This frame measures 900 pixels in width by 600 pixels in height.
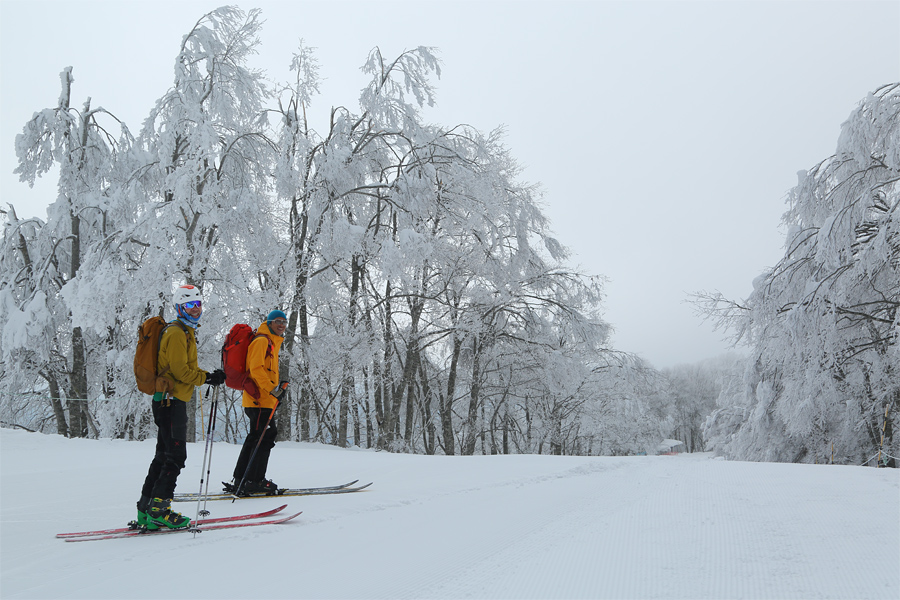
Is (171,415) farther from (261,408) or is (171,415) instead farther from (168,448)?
(261,408)

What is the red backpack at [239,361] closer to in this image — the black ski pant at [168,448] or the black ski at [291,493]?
the black ski at [291,493]

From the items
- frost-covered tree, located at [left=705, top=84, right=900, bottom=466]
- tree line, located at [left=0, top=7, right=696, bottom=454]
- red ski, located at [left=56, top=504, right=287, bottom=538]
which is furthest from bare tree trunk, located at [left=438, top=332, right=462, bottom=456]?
red ski, located at [left=56, top=504, right=287, bottom=538]

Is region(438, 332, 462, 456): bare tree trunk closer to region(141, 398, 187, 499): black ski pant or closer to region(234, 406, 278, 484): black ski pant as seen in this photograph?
region(234, 406, 278, 484): black ski pant

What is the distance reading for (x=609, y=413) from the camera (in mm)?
28438

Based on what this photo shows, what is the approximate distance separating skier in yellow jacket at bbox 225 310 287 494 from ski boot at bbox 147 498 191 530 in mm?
1173

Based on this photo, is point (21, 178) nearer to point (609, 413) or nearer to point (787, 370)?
point (787, 370)

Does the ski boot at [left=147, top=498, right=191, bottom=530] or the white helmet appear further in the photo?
the white helmet

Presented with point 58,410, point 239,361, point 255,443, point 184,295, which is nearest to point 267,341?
point 239,361

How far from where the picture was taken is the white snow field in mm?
2537

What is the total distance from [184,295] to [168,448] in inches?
42.0

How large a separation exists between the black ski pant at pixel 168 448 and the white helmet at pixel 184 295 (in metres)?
0.69

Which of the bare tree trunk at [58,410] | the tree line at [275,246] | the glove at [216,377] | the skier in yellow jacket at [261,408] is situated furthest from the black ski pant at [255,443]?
the bare tree trunk at [58,410]

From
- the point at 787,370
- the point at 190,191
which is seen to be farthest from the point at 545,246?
the point at 190,191

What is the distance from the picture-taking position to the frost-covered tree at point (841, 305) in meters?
10.5
